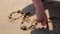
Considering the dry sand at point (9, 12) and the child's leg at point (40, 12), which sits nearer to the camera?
the child's leg at point (40, 12)

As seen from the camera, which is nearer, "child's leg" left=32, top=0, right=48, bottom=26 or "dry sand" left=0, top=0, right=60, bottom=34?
"child's leg" left=32, top=0, right=48, bottom=26

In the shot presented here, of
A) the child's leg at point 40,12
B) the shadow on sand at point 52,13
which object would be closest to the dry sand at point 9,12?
the shadow on sand at point 52,13

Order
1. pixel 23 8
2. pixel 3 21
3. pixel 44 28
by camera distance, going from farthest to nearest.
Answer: pixel 23 8 → pixel 3 21 → pixel 44 28

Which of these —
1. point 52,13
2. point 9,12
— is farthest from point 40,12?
point 9,12

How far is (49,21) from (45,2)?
1.15ft

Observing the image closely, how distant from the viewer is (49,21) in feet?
6.21

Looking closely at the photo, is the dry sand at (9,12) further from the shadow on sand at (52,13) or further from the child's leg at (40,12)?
the child's leg at (40,12)

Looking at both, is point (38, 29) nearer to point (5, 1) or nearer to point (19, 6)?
point (19, 6)

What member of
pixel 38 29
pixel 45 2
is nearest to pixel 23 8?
pixel 45 2

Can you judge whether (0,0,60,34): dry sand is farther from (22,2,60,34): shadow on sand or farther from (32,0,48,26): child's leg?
(32,0,48,26): child's leg

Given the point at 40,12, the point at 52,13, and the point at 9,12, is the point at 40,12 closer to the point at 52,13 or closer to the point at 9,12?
the point at 52,13

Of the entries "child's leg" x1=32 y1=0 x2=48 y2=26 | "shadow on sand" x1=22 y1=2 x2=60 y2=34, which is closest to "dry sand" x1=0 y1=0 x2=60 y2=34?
"shadow on sand" x1=22 y1=2 x2=60 y2=34

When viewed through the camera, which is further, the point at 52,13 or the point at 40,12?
the point at 52,13

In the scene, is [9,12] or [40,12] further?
[9,12]
